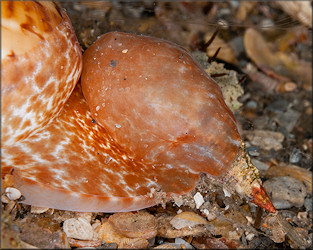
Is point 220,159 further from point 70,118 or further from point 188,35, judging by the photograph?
point 188,35

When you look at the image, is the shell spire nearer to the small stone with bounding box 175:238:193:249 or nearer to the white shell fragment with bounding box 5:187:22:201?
the small stone with bounding box 175:238:193:249

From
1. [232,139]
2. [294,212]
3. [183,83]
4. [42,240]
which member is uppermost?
[183,83]

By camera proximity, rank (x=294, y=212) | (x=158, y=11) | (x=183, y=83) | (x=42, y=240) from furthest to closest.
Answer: (x=158, y=11) < (x=294, y=212) < (x=183, y=83) < (x=42, y=240)

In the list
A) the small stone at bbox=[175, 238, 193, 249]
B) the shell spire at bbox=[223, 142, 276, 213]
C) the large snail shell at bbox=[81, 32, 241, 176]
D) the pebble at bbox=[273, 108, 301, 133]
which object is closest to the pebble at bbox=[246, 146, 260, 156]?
the pebble at bbox=[273, 108, 301, 133]

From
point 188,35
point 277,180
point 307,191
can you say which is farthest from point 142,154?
point 188,35

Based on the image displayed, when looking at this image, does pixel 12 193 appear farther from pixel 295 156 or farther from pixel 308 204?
pixel 295 156

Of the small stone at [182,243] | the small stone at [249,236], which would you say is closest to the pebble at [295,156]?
the small stone at [249,236]
